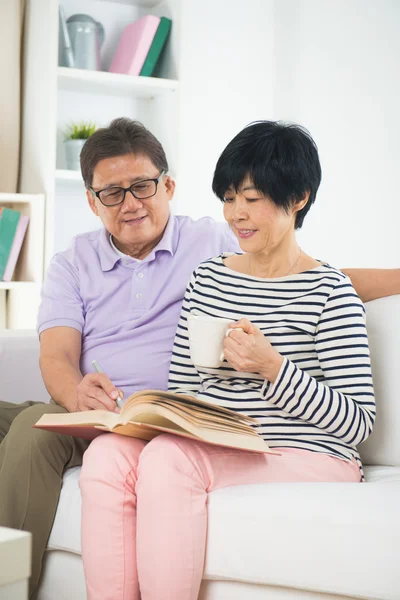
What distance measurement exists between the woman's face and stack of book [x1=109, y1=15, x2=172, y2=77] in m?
1.70

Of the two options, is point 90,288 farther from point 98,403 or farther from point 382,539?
point 382,539

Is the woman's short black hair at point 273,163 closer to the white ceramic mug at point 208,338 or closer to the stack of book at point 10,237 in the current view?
the white ceramic mug at point 208,338

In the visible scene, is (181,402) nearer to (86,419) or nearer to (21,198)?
(86,419)

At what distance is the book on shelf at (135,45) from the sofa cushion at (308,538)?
2166 mm

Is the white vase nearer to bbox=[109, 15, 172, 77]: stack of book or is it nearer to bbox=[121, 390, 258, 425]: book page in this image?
bbox=[109, 15, 172, 77]: stack of book

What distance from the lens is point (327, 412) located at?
4.76ft

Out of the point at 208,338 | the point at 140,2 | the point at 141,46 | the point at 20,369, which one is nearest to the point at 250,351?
the point at 208,338

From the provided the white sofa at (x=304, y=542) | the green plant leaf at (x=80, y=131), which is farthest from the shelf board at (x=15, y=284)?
the white sofa at (x=304, y=542)

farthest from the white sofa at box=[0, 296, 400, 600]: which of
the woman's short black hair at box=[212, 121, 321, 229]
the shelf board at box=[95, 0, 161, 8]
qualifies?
the shelf board at box=[95, 0, 161, 8]

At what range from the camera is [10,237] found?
9.68 feet

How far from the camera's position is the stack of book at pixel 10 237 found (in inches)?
115

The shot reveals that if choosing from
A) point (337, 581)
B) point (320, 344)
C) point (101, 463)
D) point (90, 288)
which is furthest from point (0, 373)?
point (337, 581)

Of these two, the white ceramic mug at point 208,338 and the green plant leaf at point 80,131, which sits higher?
the green plant leaf at point 80,131

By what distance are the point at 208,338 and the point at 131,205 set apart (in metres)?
0.56
